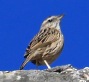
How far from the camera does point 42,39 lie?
10.2 m

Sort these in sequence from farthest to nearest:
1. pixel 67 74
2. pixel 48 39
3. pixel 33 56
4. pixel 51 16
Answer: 1. pixel 51 16
2. pixel 48 39
3. pixel 33 56
4. pixel 67 74

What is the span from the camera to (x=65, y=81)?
6297 millimetres

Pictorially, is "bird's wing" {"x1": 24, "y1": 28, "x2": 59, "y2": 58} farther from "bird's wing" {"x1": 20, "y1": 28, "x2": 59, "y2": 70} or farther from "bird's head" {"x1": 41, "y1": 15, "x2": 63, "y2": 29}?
Answer: "bird's head" {"x1": 41, "y1": 15, "x2": 63, "y2": 29}

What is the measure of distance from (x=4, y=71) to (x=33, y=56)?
3200 millimetres

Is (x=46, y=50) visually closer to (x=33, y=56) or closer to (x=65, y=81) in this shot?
(x=33, y=56)

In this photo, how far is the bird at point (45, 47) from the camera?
961 cm

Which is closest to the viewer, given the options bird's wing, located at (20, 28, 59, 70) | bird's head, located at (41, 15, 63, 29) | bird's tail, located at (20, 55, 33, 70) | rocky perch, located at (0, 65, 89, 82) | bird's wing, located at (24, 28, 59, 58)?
rocky perch, located at (0, 65, 89, 82)

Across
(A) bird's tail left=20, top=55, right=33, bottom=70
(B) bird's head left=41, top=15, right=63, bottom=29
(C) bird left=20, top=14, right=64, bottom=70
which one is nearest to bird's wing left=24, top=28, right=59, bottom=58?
(C) bird left=20, top=14, right=64, bottom=70

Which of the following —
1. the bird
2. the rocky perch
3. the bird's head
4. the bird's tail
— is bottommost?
the rocky perch

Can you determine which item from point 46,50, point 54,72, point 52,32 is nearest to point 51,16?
point 52,32

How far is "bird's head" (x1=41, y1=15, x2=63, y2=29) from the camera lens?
11188mm

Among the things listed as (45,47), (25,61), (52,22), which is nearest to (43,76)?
(25,61)

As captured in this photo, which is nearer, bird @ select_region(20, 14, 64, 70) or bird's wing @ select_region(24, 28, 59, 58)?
bird @ select_region(20, 14, 64, 70)

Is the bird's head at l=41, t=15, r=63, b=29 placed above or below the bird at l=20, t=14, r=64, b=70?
above
